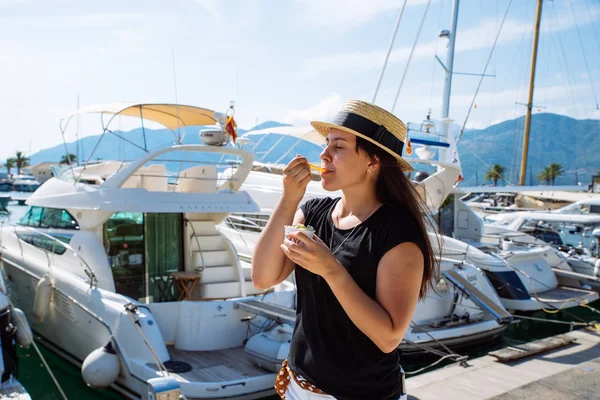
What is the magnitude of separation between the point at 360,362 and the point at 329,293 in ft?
0.78

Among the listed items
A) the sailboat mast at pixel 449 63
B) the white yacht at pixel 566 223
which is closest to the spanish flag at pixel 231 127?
the sailboat mast at pixel 449 63

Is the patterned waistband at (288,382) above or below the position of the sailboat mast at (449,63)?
below

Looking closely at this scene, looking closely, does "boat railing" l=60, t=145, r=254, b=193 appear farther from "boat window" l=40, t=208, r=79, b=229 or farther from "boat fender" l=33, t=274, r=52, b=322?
"boat fender" l=33, t=274, r=52, b=322

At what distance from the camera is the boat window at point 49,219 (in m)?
8.12

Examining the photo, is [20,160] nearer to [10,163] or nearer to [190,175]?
[10,163]

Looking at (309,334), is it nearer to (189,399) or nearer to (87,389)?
(189,399)

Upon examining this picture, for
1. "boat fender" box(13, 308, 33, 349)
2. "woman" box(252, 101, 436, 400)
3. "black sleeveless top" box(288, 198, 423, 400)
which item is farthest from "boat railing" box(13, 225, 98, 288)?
"black sleeveless top" box(288, 198, 423, 400)

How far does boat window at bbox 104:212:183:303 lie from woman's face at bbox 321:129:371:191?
7.06 metres

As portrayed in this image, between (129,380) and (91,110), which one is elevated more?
(91,110)

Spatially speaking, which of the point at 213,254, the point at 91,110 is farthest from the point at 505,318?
the point at 91,110

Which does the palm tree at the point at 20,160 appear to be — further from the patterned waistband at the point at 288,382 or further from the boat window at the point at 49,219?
the patterned waistband at the point at 288,382

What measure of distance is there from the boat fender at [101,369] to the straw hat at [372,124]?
5.55 m

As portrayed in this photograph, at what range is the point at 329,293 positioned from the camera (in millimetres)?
1663

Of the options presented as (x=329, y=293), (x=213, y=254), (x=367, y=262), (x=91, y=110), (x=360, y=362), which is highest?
(x=91, y=110)
